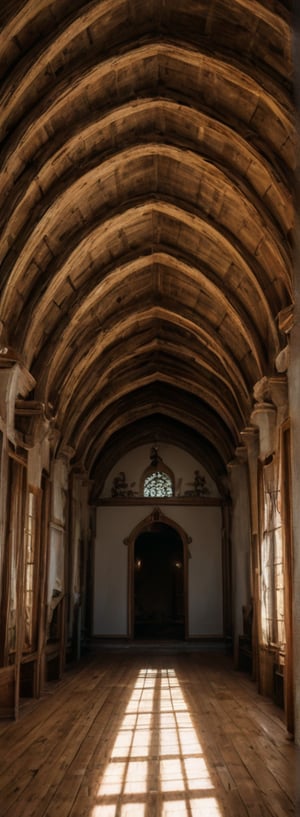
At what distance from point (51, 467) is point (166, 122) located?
5.20 m

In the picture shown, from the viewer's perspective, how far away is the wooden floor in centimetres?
486

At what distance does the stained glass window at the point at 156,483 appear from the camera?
18312mm

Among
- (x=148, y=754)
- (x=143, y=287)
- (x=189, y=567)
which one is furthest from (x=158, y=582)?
(x=148, y=754)

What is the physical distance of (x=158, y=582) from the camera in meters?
23.4

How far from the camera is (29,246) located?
326 inches

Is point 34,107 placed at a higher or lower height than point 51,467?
higher

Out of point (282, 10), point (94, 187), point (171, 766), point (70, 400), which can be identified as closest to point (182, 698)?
point (171, 766)

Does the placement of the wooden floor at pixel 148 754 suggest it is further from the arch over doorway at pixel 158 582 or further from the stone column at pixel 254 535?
the arch over doorway at pixel 158 582

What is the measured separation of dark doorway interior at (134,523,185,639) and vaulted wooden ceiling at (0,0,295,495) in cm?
1046

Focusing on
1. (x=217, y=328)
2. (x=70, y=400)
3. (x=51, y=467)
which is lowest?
(x=51, y=467)

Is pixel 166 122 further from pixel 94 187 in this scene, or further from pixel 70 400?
pixel 70 400

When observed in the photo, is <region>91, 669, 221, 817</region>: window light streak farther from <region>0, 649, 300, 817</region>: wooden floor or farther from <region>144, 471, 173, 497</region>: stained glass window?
<region>144, 471, 173, 497</region>: stained glass window

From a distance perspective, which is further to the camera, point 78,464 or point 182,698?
point 78,464

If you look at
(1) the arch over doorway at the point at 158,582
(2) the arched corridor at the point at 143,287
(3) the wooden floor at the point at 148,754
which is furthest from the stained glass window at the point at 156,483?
(3) the wooden floor at the point at 148,754
